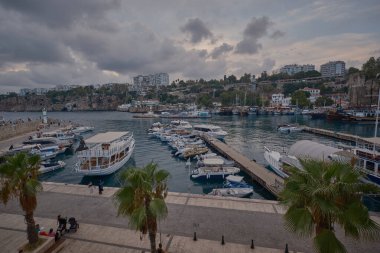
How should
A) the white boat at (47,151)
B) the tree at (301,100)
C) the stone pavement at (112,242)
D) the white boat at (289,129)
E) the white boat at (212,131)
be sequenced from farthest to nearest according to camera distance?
the tree at (301,100) → the white boat at (289,129) → the white boat at (212,131) → the white boat at (47,151) → the stone pavement at (112,242)

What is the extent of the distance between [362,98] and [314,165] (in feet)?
551

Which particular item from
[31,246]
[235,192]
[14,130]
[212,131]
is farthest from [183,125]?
[31,246]

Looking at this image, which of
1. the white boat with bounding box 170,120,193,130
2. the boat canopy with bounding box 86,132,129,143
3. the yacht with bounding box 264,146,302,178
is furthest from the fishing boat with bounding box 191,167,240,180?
the white boat with bounding box 170,120,193,130

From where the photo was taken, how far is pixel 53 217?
19.9 meters

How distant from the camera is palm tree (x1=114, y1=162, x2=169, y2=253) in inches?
404

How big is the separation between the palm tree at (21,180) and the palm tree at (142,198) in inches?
246

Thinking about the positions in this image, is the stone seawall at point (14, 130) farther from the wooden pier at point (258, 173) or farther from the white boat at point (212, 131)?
the wooden pier at point (258, 173)

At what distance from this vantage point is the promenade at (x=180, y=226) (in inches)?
607

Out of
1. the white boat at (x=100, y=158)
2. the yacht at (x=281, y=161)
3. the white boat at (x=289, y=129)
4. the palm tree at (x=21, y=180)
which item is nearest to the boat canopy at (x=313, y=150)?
the yacht at (x=281, y=161)

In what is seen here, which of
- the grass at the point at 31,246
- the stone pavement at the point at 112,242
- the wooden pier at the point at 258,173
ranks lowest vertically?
the wooden pier at the point at 258,173

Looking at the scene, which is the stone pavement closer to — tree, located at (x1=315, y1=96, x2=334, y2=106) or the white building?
tree, located at (x1=315, y1=96, x2=334, y2=106)

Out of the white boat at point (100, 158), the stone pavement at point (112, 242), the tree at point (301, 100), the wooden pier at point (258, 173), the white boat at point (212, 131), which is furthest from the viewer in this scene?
the tree at point (301, 100)

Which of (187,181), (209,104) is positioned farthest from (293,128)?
(209,104)

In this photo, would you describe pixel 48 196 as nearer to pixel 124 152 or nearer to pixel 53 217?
pixel 53 217
